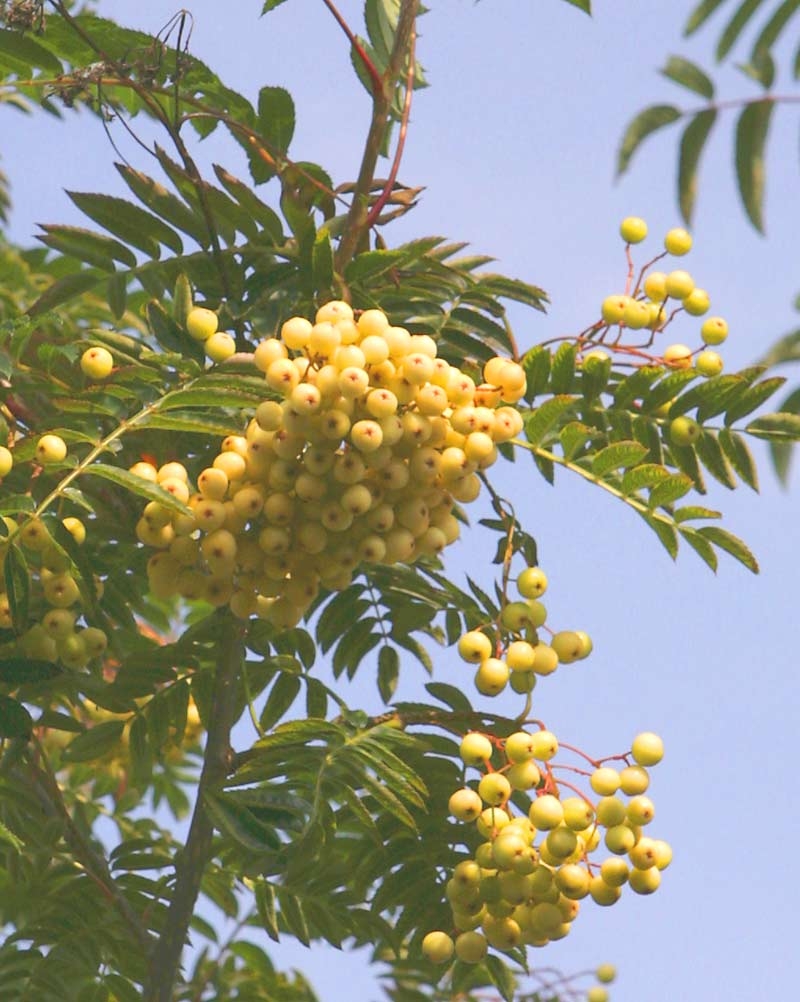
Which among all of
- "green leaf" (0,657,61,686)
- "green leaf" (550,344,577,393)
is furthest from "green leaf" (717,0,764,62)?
"green leaf" (0,657,61,686)

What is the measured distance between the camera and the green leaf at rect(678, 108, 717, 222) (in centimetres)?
178

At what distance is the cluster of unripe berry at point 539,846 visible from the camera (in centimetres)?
282

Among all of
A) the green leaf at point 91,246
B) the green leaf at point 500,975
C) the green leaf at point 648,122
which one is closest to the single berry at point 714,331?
the green leaf at point 91,246

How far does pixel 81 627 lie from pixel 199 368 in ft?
2.19

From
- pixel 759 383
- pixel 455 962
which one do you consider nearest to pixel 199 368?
pixel 759 383

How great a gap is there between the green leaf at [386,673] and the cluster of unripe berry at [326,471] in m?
0.64

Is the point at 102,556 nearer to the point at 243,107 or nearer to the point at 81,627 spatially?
the point at 81,627

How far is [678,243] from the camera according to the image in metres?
3.33

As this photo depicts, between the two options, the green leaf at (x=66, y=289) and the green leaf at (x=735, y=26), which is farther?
the green leaf at (x=66, y=289)

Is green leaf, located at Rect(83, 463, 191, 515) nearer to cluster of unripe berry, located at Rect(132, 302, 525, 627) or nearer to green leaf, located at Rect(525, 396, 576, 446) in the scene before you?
cluster of unripe berry, located at Rect(132, 302, 525, 627)

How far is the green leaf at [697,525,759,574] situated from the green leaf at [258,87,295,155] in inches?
42.4

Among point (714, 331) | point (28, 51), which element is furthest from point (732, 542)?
point (28, 51)

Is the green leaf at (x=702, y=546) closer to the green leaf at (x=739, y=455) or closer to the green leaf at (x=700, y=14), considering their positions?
the green leaf at (x=739, y=455)

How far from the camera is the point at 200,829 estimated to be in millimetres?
3062
